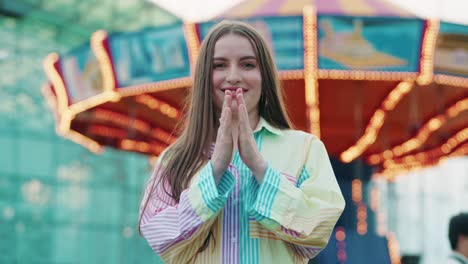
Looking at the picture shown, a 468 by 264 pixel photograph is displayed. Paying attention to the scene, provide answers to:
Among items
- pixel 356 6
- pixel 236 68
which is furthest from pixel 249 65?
pixel 356 6

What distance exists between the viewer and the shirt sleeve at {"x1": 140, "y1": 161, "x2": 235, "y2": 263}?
286 cm

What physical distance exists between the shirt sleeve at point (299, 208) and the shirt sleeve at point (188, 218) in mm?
105

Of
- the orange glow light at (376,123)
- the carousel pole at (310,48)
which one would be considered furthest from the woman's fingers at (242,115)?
the orange glow light at (376,123)

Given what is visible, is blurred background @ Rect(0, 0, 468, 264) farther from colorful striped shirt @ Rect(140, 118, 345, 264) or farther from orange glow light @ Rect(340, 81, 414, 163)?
colorful striped shirt @ Rect(140, 118, 345, 264)

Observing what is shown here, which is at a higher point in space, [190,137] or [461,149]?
[461,149]

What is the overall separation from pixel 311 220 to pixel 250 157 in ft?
0.76

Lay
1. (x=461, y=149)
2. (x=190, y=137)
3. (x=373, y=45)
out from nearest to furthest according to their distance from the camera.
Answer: (x=190, y=137) → (x=373, y=45) → (x=461, y=149)

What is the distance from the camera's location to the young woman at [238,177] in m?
2.87

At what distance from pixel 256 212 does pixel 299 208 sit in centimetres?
12

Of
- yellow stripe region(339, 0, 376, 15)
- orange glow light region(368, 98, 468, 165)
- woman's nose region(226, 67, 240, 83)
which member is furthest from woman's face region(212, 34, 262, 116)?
orange glow light region(368, 98, 468, 165)

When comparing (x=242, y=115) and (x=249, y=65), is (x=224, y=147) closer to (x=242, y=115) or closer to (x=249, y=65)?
(x=242, y=115)

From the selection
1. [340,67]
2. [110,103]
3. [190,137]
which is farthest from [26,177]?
[190,137]

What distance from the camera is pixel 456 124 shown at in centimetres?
1588

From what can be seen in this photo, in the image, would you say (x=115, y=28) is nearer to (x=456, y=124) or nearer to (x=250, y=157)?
(x=456, y=124)
